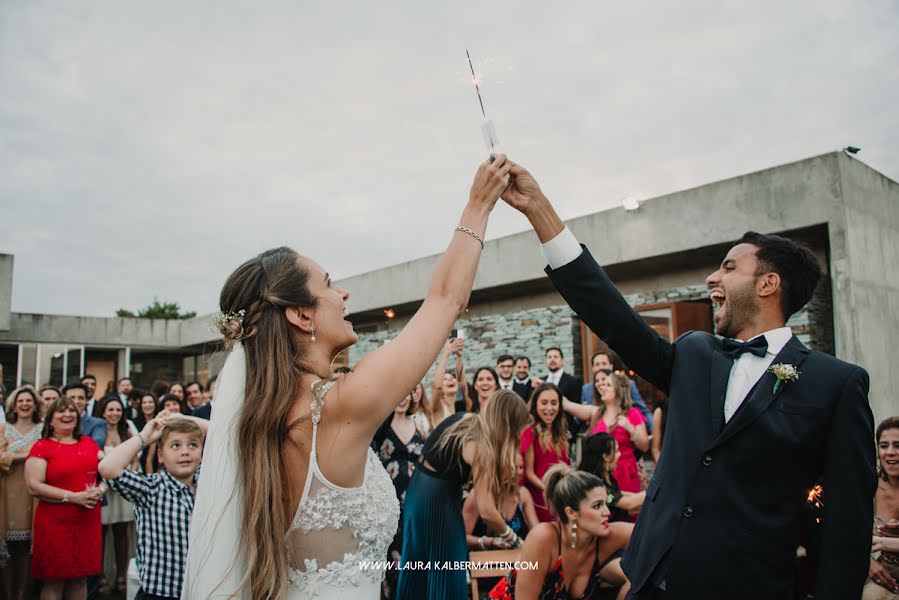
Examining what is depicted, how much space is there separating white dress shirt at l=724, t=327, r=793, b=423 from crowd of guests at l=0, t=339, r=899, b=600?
188 cm

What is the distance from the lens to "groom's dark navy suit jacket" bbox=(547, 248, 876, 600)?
1.80m

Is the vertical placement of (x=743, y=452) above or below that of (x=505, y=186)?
below

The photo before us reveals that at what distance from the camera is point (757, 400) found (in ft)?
6.29

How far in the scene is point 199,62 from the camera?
8.52 metres

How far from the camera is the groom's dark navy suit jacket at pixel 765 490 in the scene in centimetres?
180

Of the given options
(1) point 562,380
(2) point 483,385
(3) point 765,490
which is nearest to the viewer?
(3) point 765,490

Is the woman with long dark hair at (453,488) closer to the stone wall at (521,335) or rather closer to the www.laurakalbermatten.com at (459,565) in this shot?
the www.laurakalbermatten.com at (459,565)

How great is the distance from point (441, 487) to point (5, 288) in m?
13.1

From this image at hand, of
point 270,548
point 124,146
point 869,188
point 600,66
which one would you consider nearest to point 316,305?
point 270,548

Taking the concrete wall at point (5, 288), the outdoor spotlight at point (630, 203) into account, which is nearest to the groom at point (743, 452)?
the outdoor spotlight at point (630, 203)

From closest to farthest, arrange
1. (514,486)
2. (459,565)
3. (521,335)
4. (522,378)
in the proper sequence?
(459,565), (514,486), (522,378), (521,335)

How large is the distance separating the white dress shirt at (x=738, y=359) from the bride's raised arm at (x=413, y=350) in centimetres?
43

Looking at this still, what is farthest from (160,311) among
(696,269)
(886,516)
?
(886,516)

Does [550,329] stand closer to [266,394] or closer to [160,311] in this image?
[266,394]
